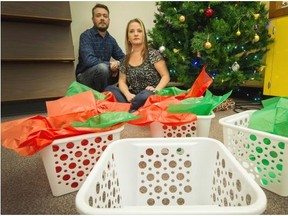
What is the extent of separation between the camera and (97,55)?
1595 mm

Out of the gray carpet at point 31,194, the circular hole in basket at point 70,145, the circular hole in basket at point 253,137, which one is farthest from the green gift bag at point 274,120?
the circular hole in basket at point 70,145

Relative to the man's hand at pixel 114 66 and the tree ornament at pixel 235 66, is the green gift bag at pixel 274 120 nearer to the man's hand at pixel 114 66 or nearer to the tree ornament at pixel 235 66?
the tree ornament at pixel 235 66

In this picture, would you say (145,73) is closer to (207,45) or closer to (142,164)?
(207,45)

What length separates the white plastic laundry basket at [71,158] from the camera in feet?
1.63

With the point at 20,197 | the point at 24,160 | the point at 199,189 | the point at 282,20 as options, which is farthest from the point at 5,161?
the point at 282,20

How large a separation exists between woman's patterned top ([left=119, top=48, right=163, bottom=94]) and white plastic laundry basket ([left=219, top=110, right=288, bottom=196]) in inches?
31.6

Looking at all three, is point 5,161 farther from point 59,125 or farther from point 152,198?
point 152,198

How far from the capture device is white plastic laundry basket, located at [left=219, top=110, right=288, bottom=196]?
478mm

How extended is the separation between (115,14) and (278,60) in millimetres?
1396

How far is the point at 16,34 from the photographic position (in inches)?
59.1

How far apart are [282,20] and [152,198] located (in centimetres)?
147

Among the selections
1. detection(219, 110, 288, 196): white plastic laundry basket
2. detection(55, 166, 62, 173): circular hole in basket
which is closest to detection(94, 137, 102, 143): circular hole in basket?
detection(55, 166, 62, 173): circular hole in basket

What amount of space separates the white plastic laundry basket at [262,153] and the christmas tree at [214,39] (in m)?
0.76

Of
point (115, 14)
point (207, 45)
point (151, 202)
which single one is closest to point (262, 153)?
point (151, 202)
